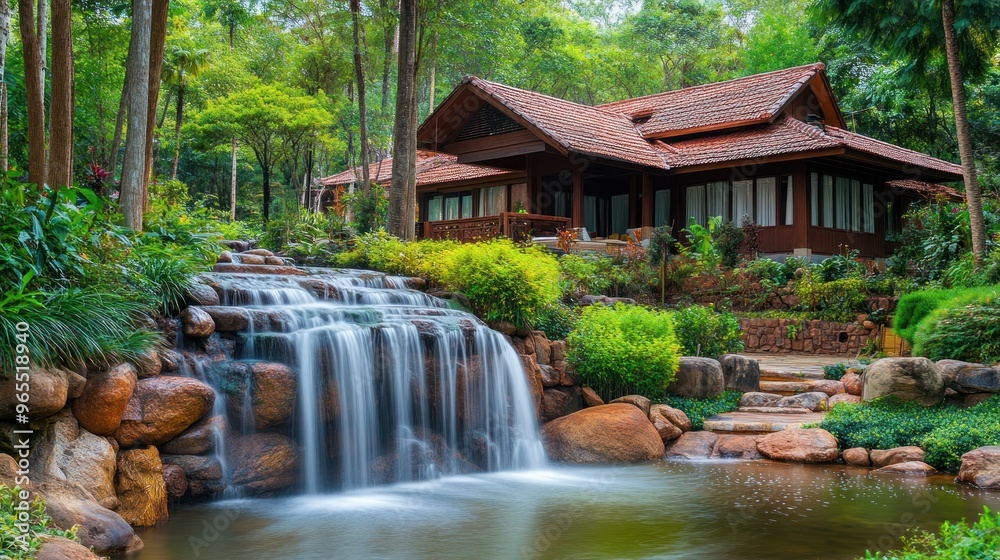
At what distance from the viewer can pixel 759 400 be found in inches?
502

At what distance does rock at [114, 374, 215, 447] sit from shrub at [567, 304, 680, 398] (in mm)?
5721

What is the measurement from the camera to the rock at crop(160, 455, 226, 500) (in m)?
8.13

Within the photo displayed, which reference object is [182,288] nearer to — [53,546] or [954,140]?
[53,546]

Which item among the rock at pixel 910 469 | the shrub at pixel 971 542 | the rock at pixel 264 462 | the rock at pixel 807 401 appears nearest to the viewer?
the shrub at pixel 971 542

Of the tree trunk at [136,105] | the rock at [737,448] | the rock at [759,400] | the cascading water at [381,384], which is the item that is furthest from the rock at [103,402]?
the rock at [759,400]

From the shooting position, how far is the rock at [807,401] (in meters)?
12.4

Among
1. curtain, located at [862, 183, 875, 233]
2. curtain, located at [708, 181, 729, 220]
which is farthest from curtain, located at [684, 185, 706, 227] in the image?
curtain, located at [862, 183, 875, 233]

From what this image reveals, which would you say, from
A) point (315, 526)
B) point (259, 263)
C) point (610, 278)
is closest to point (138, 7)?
point (259, 263)

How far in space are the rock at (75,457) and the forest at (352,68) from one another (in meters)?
2.79

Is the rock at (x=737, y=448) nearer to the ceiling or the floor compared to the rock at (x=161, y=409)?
nearer to the floor

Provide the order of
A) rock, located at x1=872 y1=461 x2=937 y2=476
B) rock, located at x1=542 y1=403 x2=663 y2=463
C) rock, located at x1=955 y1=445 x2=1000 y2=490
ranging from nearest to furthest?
1. rock, located at x1=955 y1=445 x2=1000 y2=490
2. rock, located at x1=872 y1=461 x2=937 y2=476
3. rock, located at x1=542 y1=403 x2=663 y2=463

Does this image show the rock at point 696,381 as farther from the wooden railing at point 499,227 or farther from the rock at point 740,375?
the wooden railing at point 499,227

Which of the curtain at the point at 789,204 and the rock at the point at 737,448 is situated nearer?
the rock at the point at 737,448

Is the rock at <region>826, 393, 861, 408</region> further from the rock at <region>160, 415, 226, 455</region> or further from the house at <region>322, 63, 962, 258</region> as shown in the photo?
the house at <region>322, 63, 962, 258</region>
